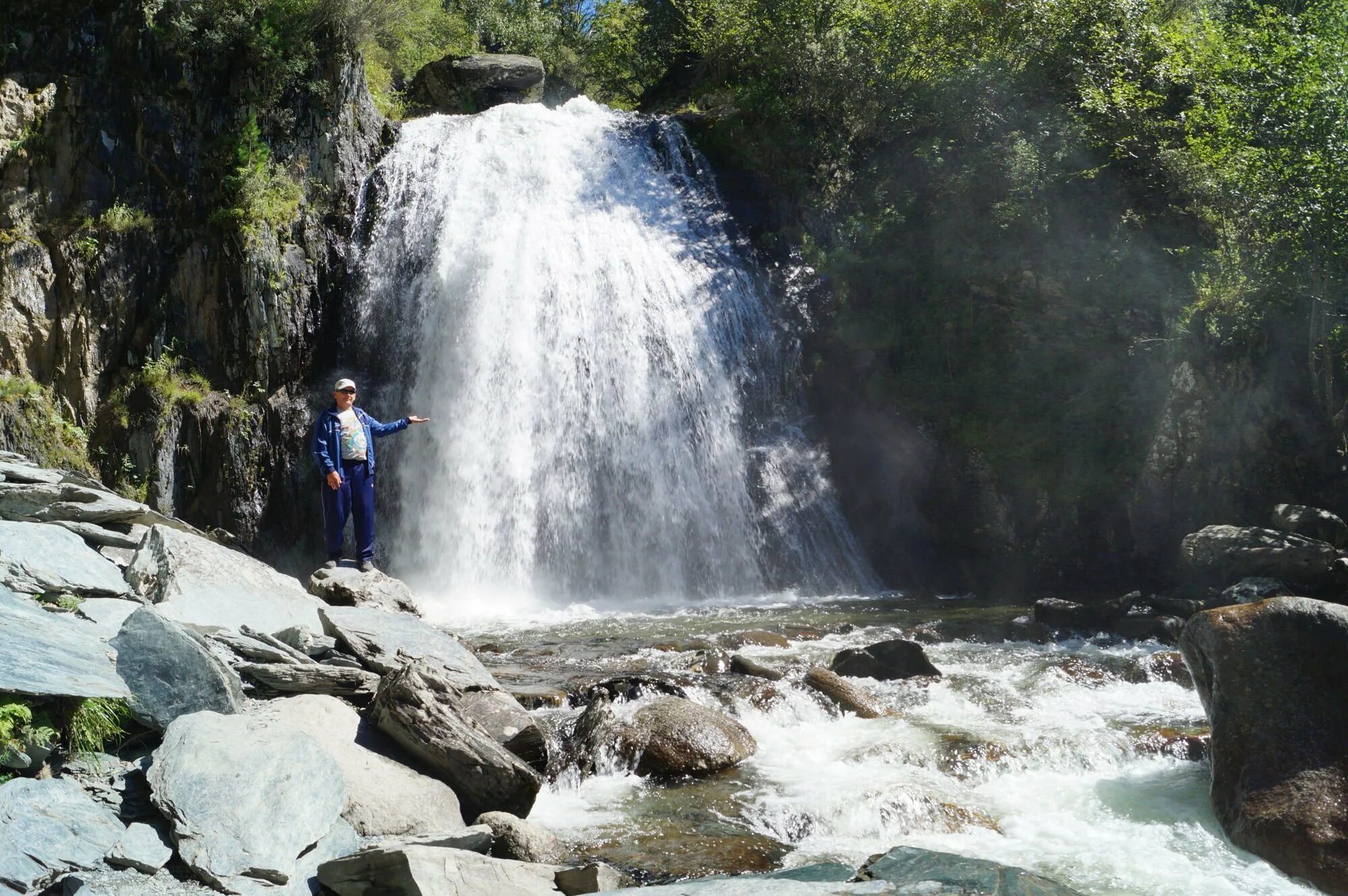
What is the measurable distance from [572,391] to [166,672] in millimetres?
11092

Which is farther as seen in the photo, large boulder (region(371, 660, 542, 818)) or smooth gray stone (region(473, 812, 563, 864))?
large boulder (region(371, 660, 542, 818))

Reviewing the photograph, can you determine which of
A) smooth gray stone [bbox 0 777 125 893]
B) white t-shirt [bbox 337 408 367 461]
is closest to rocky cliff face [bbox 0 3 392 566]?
white t-shirt [bbox 337 408 367 461]

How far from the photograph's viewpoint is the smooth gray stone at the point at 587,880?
4977 millimetres

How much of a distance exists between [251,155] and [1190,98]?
49.7 ft

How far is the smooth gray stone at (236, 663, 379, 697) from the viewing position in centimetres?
617

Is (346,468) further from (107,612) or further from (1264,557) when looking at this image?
(1264,557)

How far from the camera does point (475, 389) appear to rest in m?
15.9

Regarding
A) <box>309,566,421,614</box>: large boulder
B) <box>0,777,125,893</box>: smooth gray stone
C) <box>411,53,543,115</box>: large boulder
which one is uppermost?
<box>411,53,543,115</box>: large boulder

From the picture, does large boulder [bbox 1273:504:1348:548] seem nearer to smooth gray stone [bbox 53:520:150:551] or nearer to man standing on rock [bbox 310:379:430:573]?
man standing on rock [bbox 310:379:430:573]

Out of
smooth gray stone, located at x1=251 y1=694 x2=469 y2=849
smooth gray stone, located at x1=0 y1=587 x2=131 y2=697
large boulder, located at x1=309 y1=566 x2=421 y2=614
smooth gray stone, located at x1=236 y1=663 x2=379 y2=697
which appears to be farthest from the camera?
large boulder, located at x1=309 y1=566 x2=421 y2=614

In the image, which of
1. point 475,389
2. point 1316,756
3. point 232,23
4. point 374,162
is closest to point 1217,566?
point 1316,756

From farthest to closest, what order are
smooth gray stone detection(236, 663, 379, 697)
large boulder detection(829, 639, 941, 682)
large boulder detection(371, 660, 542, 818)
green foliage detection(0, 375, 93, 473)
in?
1. green foliage detection(0, 375, 93, 473)
2. large boulder detection(829, 639, 941, 682)
3. smooth gray stone detection(236, 663, 379, 697)
4. large boulder detection(371, 660, 542, 818)

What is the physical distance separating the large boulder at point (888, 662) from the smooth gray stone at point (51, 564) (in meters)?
6.06

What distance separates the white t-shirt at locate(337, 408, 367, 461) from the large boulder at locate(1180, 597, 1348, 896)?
24.0 feet
